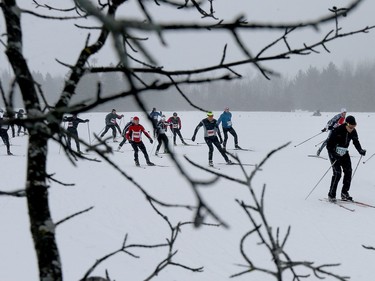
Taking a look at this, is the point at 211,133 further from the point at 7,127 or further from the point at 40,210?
the point at 40,210

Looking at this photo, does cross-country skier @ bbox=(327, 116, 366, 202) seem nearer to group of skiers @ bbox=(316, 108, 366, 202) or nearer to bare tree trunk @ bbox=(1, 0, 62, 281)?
group of skiers @ bbox=(316, 108, 366, 202)

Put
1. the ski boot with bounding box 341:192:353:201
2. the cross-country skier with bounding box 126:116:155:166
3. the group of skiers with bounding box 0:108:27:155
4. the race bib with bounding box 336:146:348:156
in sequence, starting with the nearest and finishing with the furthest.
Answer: the group of skiers with bounding box 0:108:27:155
the race bib with bounding box 336:146:348:156
the ski boot with bounding box 341:192:353:201
the cross-country skier with bounding box 126:116:155:166

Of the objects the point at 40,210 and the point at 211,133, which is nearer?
the point at 40,210

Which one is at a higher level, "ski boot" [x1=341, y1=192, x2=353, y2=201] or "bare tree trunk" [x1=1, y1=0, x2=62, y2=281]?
"bare tree trunk" [x1=1, y1=0, x2=62, y2=281]

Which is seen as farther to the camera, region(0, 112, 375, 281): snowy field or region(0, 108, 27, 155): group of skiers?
region(0, 112, 375, 281): snowy field

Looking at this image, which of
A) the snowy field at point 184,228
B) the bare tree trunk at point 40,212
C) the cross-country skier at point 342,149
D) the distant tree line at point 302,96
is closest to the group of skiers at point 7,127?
the bare tree trunk at point 40,212

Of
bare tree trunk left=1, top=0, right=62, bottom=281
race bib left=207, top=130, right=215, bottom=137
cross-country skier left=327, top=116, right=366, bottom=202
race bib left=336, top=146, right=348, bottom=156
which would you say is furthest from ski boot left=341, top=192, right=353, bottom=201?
bare tree trunk left=1, top=0, right=62, bottom=281

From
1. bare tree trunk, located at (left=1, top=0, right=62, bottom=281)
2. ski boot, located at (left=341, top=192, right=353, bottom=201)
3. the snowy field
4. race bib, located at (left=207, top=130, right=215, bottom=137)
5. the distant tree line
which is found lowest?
the snowy field

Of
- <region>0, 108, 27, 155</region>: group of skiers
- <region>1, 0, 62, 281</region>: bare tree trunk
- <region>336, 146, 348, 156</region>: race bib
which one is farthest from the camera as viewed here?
<region>336, 146, 348, 156</region>: race bib

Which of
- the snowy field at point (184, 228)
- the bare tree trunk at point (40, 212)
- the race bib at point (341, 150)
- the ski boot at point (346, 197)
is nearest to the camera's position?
the bare tree trunk at point (40, 212)

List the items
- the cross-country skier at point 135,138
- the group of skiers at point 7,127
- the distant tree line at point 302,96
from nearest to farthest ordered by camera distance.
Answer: the group of skiers at point 7,127 → the cross-country skier at point 135,138 → the distant tree line at point 302,96

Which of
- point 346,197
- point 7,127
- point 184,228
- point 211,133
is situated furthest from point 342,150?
point 7,127

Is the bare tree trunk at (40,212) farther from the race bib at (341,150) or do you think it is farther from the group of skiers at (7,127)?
the race bib at (341,150)

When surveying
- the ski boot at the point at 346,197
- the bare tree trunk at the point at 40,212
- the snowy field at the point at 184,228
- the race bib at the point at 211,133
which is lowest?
the snowy field at the point at 184,228
